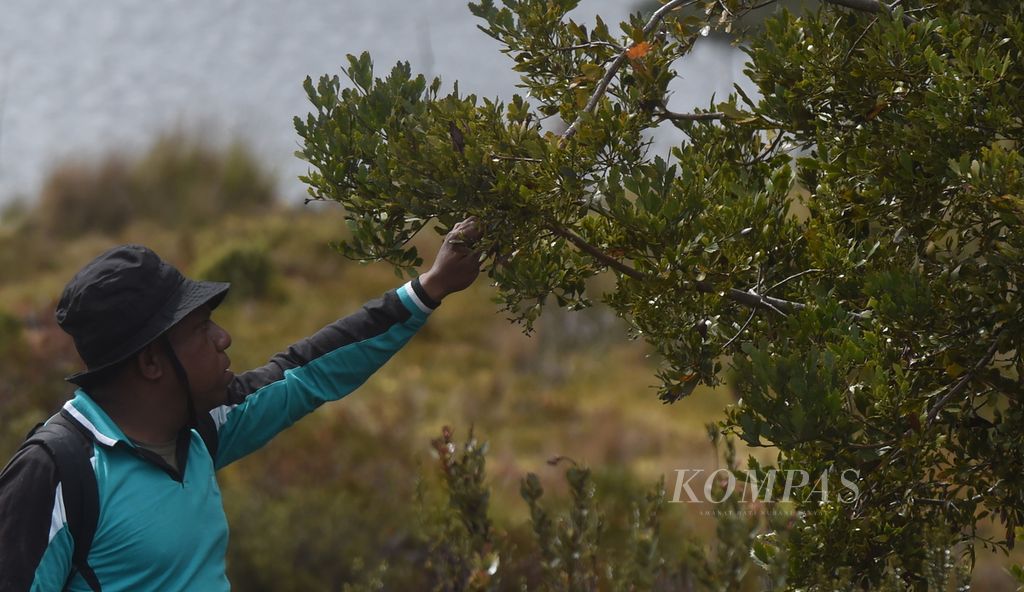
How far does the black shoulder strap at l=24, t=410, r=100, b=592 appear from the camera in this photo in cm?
225

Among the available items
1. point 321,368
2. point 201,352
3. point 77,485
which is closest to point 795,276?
point 321,368

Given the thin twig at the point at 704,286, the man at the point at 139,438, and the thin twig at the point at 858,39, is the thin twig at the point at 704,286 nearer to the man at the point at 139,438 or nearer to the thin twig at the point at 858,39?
the man at the point at 139,438

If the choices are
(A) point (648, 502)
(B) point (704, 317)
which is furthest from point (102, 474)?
(A) point (648, 502)

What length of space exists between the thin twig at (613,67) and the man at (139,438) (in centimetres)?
30

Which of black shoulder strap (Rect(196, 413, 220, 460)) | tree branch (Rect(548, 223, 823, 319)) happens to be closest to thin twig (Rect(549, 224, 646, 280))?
tree branch (Rect(548, 223, 823, 319))

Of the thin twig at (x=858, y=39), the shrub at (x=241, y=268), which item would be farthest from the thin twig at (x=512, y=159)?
the shrub at (x=241, y=268)

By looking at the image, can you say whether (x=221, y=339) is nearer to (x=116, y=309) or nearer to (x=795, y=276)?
(x=116, y=309)

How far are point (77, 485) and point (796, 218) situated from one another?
1.64 meters

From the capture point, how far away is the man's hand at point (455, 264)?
248cm

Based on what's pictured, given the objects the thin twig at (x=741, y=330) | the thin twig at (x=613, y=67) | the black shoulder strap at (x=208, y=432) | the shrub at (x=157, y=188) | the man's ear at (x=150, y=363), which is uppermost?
the shrub at (x=157, y=188)

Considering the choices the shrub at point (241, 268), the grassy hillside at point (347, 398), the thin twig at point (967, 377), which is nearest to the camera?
the thin twig at point (967, 377)

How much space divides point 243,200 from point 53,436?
52.6ft

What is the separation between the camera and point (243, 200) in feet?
58.7

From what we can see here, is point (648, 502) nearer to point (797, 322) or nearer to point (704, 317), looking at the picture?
point (704, 317)
